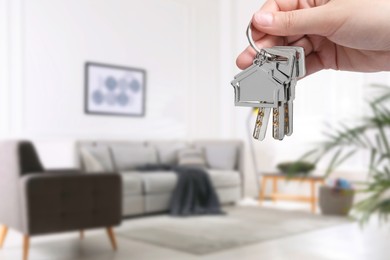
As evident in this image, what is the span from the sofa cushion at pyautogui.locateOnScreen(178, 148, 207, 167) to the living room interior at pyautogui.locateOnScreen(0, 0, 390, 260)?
2 cm

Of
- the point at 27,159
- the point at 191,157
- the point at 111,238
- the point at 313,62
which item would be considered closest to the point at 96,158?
the point at 191,157

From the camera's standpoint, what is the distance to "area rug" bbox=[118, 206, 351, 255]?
3361mm

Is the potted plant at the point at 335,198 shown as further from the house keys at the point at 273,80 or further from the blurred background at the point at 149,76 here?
the house keys at the point at 273,80

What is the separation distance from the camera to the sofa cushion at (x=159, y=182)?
4.62 metres

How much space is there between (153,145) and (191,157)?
45cm

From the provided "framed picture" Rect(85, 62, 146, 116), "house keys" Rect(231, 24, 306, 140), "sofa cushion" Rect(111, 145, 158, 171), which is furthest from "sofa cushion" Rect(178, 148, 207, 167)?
"house keys" Rect(231, 24, 306, 140)

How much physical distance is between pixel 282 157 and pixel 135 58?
2227 millimetres

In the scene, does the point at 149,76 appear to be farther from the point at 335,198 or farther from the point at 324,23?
the point at 324,23

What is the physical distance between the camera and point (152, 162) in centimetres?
536

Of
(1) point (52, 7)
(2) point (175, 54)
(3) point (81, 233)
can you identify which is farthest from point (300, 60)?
(2) point (175, 54)

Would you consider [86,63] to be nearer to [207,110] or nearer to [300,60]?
[207,110]

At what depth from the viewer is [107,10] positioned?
5.45m

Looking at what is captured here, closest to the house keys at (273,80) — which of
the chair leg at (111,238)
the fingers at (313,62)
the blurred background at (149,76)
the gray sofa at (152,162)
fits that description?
the fingers at (313,62)

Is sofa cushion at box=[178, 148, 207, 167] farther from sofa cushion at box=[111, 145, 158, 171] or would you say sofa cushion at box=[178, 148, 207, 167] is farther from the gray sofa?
sofa cushion at box=[111, 145, 158, 171]
